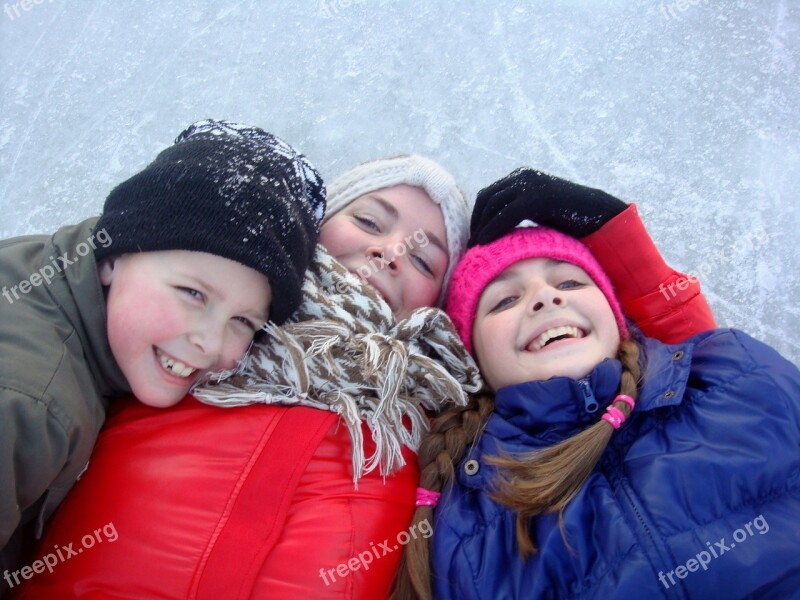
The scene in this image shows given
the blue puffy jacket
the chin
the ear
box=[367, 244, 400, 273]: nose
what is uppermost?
the ear

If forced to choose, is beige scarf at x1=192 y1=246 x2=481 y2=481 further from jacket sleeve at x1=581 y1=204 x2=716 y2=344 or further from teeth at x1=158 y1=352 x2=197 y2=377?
jacket sleeve at x1=581 y1=204 x2=716 y2=344

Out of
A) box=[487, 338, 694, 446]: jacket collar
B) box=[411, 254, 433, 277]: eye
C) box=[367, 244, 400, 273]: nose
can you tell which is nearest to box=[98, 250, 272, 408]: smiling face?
box=[367, 244, 400, 273]: nose

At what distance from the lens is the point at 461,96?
1769 millimetres

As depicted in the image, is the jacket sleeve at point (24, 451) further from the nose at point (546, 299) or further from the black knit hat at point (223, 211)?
the nose at point (546, 299)

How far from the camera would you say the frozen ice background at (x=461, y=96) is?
160cm

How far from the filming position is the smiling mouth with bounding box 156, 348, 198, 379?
→ 3.22ft

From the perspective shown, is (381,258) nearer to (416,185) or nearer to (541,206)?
(416,185)

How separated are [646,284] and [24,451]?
1.18 m

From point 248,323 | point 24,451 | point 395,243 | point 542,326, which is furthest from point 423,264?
point 24,451

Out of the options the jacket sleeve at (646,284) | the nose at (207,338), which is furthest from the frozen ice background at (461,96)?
the nose at (207,338)

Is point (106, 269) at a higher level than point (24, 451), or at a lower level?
higher

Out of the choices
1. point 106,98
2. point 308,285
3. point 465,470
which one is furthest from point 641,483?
point 106,98

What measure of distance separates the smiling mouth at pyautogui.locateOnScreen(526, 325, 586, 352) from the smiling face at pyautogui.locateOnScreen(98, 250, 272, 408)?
52 centimetres

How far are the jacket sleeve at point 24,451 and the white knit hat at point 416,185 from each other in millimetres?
737
